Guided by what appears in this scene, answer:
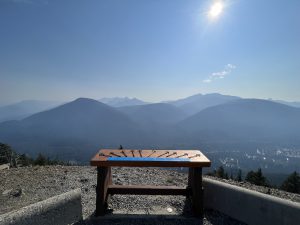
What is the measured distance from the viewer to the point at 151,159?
6000 millimetres

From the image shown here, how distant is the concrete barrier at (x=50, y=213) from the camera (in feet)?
14.5

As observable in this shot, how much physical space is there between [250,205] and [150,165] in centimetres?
205

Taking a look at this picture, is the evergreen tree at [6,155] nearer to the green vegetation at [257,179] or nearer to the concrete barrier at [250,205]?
the green vegetation at [257,179]

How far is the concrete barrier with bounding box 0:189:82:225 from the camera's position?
442 centimetres

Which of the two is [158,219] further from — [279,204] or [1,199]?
[1,199]

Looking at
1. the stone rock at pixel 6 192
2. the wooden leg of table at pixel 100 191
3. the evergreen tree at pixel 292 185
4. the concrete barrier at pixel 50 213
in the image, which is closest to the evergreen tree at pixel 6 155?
the stone rock at pixel 6 192

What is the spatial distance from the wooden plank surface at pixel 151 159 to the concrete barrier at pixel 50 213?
2.76ft

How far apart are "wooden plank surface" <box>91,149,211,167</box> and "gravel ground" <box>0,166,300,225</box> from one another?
1.16 meters

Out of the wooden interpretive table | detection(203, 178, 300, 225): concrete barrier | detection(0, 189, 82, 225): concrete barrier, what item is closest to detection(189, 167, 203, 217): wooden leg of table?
the wooden interpretive table

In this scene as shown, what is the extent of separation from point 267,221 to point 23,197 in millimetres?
6078

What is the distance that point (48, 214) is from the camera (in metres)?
4.97

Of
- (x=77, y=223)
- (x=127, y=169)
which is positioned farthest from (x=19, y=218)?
(x=127, y=169)

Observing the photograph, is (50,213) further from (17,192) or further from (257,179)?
(257,179)

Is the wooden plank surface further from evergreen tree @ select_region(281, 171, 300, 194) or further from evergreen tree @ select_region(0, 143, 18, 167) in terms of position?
evergreen tree @ select_region(0, 143, 18, 167)
